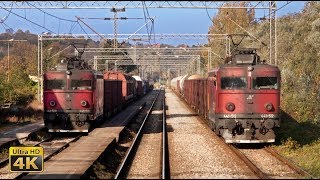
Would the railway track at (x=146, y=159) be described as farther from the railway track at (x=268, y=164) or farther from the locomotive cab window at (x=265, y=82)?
the locomotive cab window at (x=265, y=82)

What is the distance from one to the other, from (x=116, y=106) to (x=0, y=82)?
26.8 feet

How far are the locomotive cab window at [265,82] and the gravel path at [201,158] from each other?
102 inches

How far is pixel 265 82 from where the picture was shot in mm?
18062

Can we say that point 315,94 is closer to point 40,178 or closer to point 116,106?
point 116,106

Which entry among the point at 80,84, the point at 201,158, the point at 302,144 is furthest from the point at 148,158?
the point at 80,84

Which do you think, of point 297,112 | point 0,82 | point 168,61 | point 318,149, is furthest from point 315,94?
point 168,61

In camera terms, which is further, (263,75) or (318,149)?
(263,75)

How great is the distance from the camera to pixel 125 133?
23.5m

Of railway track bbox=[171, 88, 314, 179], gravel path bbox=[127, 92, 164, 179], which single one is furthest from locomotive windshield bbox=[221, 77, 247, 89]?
gravel path bbox=[127, 92, 164, 179]

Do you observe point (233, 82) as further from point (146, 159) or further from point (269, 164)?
point (146, 159)

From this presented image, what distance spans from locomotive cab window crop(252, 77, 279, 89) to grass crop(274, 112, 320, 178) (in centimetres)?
207

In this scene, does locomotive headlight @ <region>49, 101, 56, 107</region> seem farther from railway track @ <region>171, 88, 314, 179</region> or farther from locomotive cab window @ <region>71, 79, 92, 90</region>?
railway track @ <region>171, 88, 314, 179</region>

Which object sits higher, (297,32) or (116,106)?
(297,32)

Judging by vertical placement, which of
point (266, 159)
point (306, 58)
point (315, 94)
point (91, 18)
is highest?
point (91, 18)
